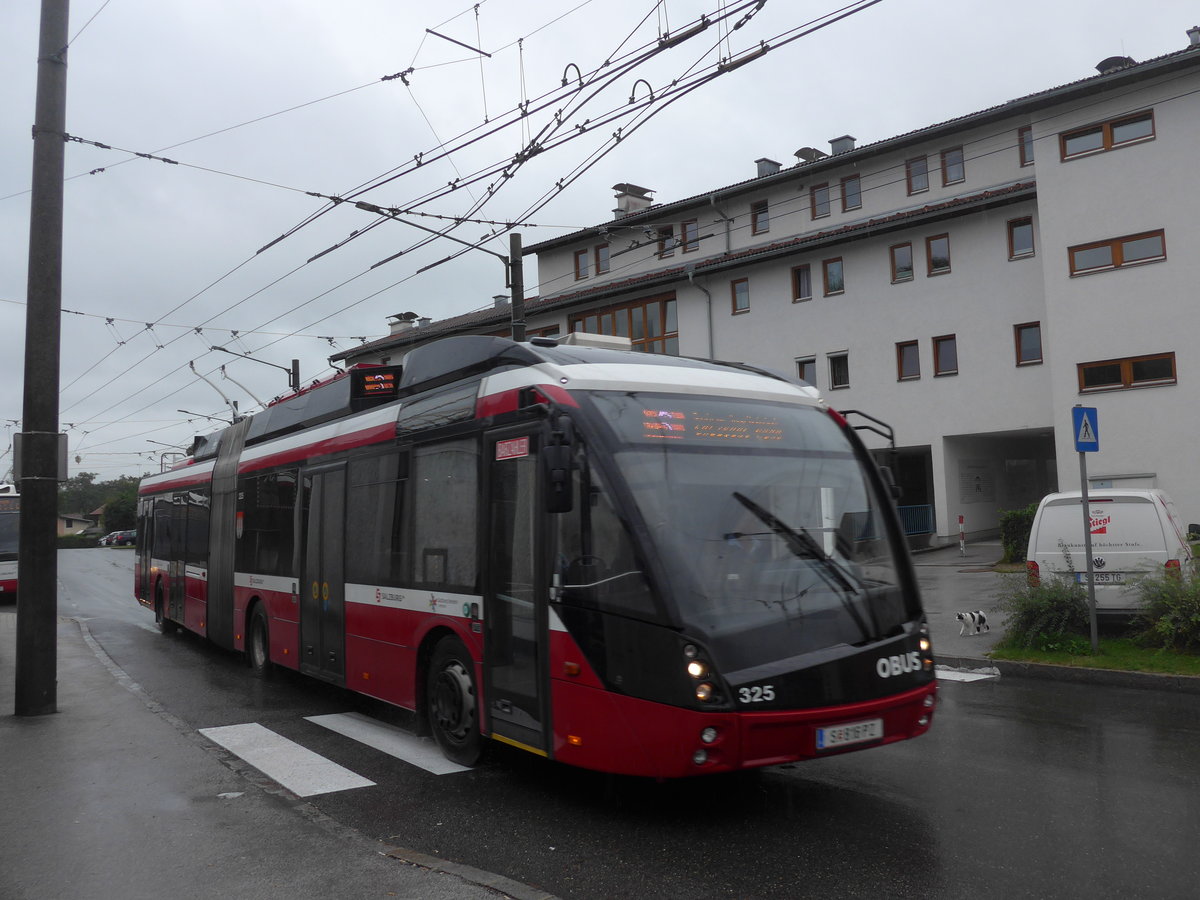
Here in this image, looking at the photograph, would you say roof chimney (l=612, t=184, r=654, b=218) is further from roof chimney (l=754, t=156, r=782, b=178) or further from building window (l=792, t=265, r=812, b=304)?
building window (l=792, t=265, r=812, b=304)

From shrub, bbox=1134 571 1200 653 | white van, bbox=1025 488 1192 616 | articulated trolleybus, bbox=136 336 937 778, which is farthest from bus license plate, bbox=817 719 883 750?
white van, bbox=1025 488 1192 616

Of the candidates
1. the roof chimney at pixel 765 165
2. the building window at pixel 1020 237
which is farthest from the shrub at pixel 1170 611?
the roof chimney at pixel 765 165

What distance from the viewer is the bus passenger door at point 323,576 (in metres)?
9.46

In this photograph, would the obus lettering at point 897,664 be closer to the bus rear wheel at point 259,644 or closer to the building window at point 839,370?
the bus rear wheel at point 259,644

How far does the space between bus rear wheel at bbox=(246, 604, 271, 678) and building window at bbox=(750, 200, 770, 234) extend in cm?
2678

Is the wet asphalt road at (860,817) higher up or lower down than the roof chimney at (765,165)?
lower down

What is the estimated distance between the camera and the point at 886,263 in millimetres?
30781

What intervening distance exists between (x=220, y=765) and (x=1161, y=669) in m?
8.78

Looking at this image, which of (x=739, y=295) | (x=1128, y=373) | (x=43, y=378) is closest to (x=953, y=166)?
(x=739, y=295)

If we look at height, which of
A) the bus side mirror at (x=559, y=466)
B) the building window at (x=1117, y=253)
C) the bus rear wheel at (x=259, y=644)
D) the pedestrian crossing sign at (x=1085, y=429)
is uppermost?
the building window at (x=1117, y=253)

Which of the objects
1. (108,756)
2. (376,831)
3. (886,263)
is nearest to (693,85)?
(376,831)

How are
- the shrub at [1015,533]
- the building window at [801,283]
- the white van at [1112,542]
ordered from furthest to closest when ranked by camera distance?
the building window at [801,283] → the shrub at [1015,533] → the white van at [1112,542]

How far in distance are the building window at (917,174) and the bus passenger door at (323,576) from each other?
26091 millimetres

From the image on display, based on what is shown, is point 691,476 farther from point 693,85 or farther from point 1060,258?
point 1060,258
